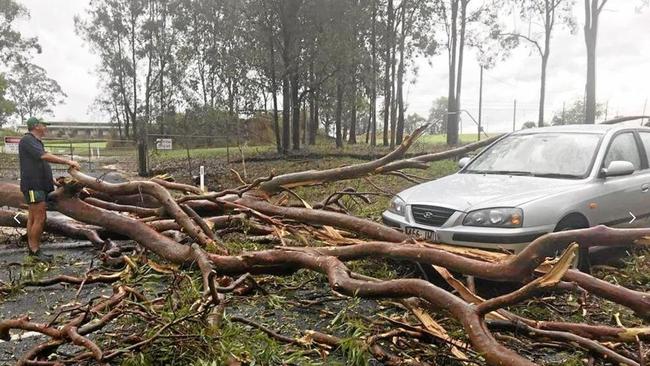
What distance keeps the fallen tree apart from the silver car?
0.33m

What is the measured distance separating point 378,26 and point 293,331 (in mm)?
23625

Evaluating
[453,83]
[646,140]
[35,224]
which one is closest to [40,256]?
[35,224]

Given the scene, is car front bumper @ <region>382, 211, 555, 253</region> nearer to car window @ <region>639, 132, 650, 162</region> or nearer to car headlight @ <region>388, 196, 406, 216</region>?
car headlight @ <region>388, 196, 406, 216</region>

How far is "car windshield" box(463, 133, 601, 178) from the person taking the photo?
197 inches

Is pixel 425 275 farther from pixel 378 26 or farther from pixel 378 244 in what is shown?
pixel 378 26

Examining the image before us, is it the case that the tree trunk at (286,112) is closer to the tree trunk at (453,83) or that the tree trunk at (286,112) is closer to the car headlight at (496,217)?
the tree trunk at (453,83)

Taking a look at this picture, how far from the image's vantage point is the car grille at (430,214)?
4.44 m

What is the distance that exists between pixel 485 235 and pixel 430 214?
1.87 ft

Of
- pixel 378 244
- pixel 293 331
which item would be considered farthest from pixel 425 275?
pixel 293 331

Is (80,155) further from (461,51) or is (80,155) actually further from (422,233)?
(422,233)

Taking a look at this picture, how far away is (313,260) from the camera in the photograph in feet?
12.2

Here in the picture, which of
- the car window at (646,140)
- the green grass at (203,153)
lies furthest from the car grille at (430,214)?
the green grass at (203,153)

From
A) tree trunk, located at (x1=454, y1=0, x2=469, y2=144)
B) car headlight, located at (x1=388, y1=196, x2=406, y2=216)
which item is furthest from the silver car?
tree trunk, located at (x1=454, y1=0, x2=469, y2=144)

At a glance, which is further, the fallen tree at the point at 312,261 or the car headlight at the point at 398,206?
the car headlight at the point at 398,206
